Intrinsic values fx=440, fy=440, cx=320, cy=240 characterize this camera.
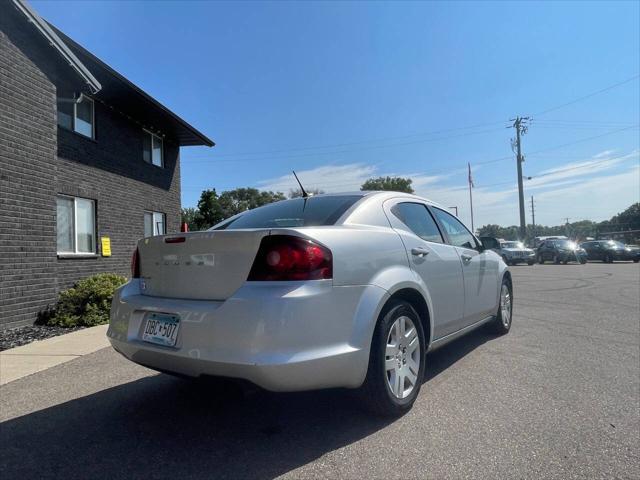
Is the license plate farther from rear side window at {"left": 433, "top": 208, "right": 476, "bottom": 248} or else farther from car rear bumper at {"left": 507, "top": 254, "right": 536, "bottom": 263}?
car rear bumper at {"left": 507, "top": 254, "right": 536, "bottom": 263}

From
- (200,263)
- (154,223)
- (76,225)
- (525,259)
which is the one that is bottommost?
(525,259)

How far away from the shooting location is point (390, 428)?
286cm

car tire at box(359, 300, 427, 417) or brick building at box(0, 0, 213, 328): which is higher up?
brick building at box(0, 0, 213, 328)

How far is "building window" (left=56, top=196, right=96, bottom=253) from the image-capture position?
364 inches

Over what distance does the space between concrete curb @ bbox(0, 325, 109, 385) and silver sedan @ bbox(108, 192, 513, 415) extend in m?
2.14

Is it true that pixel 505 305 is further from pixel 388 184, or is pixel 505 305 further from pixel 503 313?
pixel 388 184

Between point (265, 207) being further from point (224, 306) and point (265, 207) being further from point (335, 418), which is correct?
point (335, 418)

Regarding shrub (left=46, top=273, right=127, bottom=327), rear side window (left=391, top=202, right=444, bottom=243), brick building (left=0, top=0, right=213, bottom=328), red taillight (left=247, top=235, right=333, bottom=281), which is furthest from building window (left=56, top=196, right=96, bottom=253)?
red taillight (left=247, top=235, right=333, bottom=281)

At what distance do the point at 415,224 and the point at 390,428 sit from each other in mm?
1697

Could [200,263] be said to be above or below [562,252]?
above

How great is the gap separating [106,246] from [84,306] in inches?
138

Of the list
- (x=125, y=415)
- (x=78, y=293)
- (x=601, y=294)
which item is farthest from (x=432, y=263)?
(x=601, y=294)

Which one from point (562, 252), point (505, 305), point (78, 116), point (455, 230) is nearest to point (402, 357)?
point (455, 230)

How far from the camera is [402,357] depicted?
312 cm
